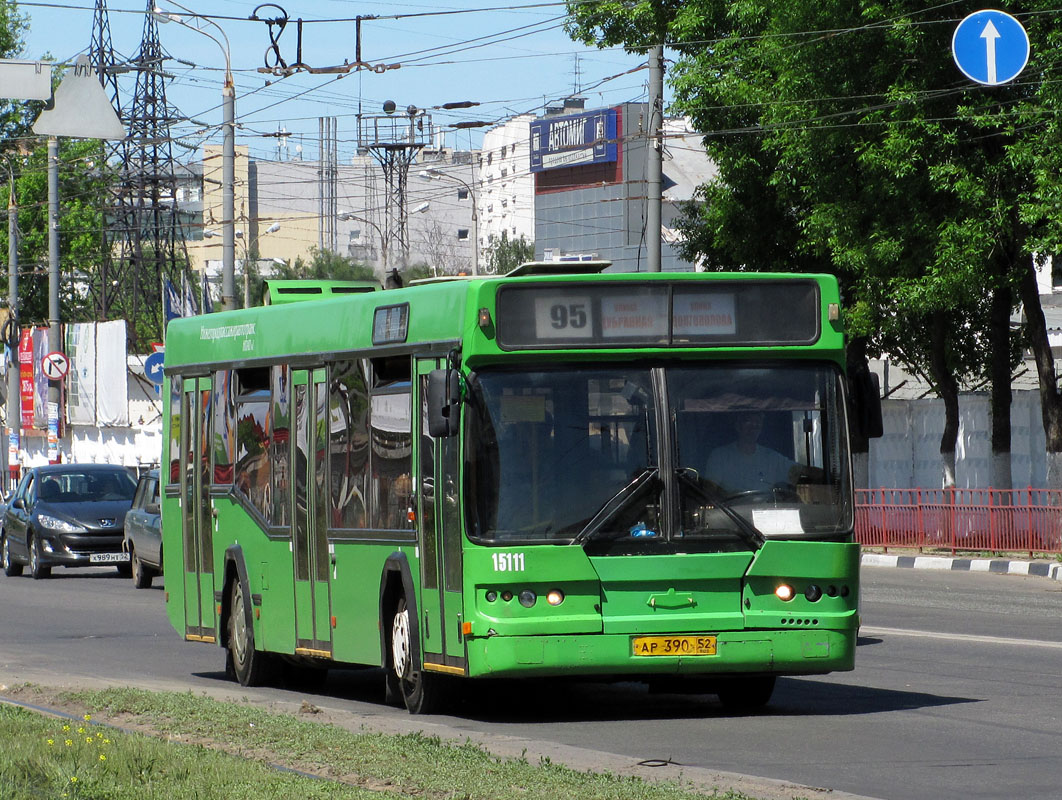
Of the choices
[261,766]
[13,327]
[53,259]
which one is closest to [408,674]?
[261,766]

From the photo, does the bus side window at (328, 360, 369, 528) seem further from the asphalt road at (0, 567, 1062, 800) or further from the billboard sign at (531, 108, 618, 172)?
the billboard sign at (531, 108, 618, 172)

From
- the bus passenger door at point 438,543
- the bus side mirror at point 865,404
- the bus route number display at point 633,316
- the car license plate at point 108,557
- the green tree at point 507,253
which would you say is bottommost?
the car license plate at point 108,557

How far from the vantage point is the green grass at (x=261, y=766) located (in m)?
7.59

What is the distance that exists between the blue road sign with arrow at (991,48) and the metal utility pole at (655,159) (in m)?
9.18

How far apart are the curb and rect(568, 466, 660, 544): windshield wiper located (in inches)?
608

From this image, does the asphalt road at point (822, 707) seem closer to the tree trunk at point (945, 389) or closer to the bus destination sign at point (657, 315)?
the bus destination sign at point (657, 315)

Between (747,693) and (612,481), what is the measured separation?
6.19 ft

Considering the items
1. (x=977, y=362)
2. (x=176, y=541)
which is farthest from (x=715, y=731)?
(x=977, y=362)

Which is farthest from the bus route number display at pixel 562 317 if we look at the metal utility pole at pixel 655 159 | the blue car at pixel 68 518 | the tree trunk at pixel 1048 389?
the metal utility pole at pixel 655 159

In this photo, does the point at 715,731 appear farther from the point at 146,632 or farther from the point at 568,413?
the point at 146,632

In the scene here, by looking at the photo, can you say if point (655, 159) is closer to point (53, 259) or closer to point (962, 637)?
point (962, 637)

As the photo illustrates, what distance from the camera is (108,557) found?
94.5 feet

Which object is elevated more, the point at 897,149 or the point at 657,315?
the point at 897,149

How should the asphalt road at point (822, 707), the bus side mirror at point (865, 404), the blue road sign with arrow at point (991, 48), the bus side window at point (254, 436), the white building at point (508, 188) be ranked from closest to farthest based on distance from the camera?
the asphalt road at point (822, 707) < the bus side mirror at point (865, 404) < the bus side window at point (254, 436) < the blue road sign with arrow at point (991, 48) < the white building at point (508, 188)
